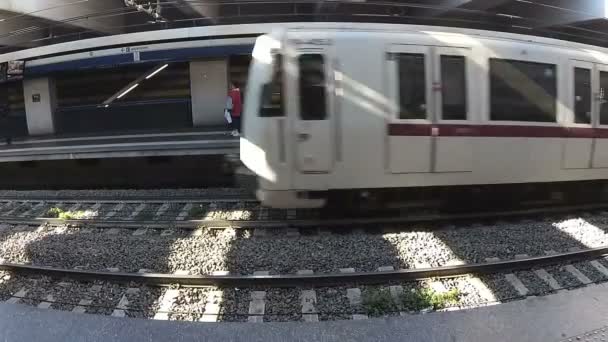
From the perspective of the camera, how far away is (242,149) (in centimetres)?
666

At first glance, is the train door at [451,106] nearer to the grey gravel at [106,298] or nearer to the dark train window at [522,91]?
the dark train window at [522,91]

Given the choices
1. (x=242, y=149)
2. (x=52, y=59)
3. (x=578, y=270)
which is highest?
→ (x=52, y=59)

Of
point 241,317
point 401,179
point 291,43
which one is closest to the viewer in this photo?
point 241,317

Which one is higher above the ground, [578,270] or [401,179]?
[401,179]

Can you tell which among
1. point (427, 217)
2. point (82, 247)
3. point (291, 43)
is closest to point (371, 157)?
point (427, 217)

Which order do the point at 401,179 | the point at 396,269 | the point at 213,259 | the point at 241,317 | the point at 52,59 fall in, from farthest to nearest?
1. the point at 52,59
2. the point at 401,179
3. the point at 213,259
4. the point at 396,269
5. the point at 241,317

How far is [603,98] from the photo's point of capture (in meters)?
7.13

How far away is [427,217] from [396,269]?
1935 millimetres

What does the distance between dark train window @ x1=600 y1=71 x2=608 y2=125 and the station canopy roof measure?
7953mm

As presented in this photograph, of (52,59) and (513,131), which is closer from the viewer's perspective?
(513,131)

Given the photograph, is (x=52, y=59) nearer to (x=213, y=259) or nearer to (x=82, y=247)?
(x=82, y=247)

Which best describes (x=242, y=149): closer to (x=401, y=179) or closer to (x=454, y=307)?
(x=401, y=179)

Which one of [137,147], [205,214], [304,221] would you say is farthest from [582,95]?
[137,147]

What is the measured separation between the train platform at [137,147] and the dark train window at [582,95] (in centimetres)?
708
